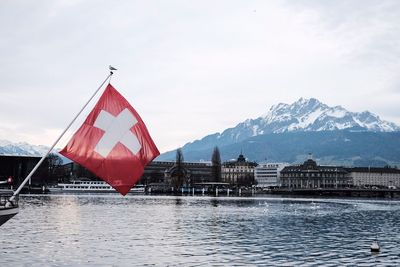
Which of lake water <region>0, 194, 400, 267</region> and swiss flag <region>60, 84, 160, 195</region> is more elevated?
swiss flag <region>60, 84, 160, 195</region>

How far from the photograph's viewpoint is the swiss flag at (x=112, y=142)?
77.2 feet

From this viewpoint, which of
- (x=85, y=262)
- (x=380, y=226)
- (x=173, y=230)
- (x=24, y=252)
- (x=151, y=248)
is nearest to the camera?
(x=85, y=262)

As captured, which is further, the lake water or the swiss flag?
the lake water

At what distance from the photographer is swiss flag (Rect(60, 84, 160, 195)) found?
926 inches

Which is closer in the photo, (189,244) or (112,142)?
(112,142)

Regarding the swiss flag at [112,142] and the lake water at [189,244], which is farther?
the lake water at [189,244]

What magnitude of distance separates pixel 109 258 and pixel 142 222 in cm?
2994

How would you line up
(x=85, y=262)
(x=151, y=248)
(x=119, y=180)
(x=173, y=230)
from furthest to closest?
(x=173, y=230)
(x=151, y=248)
(x=85, y=262)
(x=119, y=180)

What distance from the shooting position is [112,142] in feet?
78.4

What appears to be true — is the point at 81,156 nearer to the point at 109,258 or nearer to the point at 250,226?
the point at 109,258

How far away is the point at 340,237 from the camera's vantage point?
172 feet

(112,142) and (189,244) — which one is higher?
(112,142)

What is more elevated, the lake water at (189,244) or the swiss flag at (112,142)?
the swiss flag at (112,142)

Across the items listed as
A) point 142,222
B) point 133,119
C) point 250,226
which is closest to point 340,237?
point 250,226
